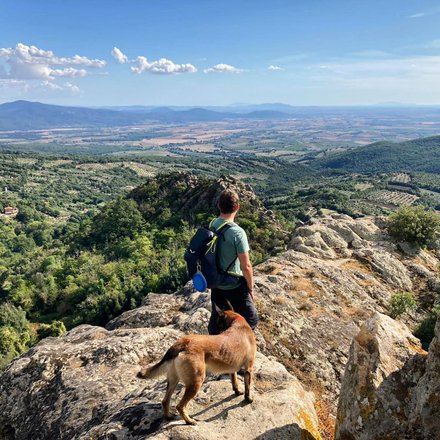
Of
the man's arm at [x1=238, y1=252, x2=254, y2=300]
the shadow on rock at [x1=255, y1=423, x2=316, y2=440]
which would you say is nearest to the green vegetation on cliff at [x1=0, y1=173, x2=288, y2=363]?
the man's arm at [x1=238, y1=252, x2=254, y2=300]

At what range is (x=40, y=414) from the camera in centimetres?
936

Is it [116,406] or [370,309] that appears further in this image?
[370,309]

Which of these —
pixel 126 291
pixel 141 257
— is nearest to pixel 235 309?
pixel 126 291

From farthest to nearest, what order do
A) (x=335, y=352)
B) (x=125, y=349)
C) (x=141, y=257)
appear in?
(x=141, y=257), (x=335, y=352), (x=125, y=349)

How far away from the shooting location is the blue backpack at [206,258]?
816 centimetres

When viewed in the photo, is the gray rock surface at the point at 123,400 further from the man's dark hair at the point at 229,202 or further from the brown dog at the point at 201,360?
the man's dark hair at the point at 229,202

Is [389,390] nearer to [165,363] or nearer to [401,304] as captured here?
[165,363]

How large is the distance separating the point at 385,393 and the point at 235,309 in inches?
138

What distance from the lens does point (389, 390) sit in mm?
7320

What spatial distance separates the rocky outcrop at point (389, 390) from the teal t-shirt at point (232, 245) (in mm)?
3081

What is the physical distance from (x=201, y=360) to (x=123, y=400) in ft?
9.41

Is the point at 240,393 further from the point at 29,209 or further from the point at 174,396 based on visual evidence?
the point at 29,209

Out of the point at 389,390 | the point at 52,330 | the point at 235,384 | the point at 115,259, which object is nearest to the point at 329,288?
the point at 389,390

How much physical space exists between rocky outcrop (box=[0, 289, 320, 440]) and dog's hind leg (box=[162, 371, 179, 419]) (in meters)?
0.17
